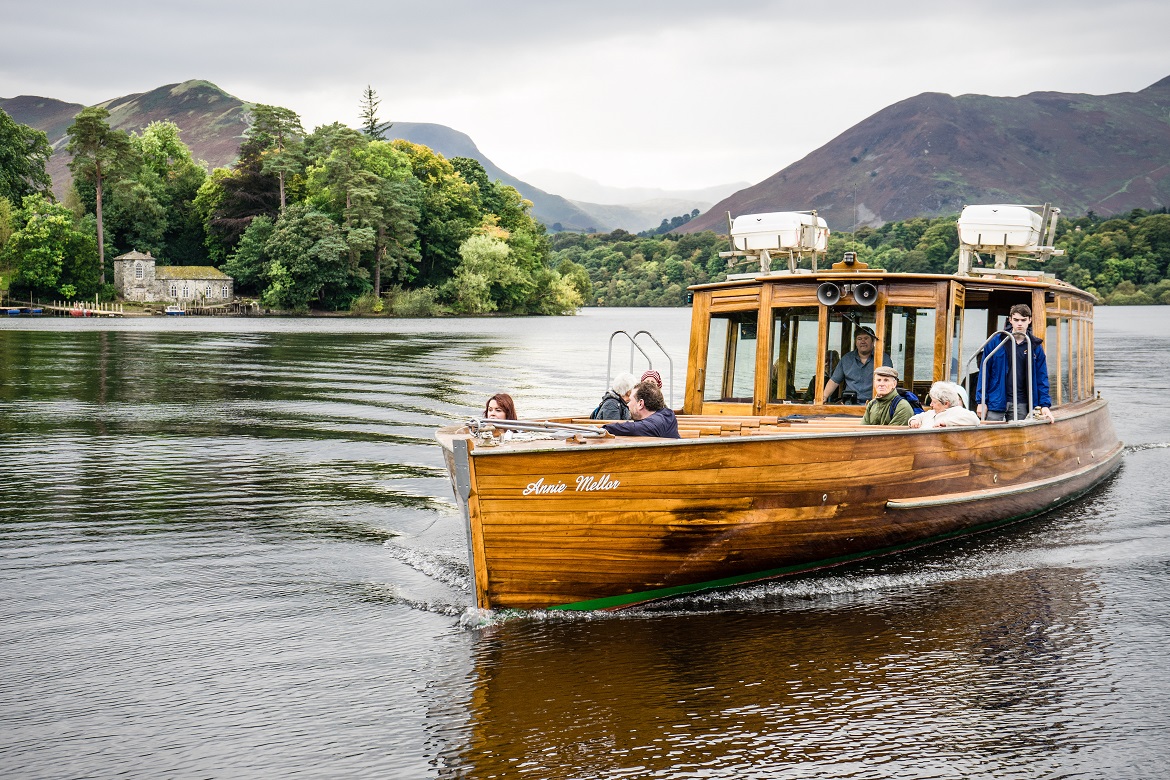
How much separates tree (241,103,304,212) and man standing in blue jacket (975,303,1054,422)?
91.6 meters

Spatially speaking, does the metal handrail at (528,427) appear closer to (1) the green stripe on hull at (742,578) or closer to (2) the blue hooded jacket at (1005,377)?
(1) the green stripe on hull at (742,578)

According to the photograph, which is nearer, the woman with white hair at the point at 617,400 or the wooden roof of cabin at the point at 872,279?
the woman with white hair at the point at 617,400

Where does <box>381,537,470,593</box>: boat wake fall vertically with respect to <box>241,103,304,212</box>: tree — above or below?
below

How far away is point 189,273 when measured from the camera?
96.9 meters

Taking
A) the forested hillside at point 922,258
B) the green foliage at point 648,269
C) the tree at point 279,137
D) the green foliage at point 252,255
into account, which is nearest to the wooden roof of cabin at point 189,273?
the green foliage at point 252,255

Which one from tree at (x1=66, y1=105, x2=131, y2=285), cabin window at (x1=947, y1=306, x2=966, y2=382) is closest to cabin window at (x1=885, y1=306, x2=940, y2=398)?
cabin window at (x1=947, y1=306, x2=966, y2=382)

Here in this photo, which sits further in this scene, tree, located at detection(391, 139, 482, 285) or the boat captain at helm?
tree, located at detection(391, 139, 482, 285)

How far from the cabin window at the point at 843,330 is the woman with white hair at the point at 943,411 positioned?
1063 mm

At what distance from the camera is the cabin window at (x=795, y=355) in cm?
1151

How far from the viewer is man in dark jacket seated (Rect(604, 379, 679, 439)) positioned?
8727 millimetres

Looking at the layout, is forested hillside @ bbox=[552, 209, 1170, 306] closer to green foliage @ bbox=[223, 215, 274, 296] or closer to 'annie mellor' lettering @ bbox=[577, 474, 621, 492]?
'annie mellor' lettering @ bbox=[577, 474, 621, 492]

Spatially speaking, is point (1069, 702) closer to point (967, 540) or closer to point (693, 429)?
point (693, 429)

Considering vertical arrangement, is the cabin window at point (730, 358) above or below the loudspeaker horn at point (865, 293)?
below

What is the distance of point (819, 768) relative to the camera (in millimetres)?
5770
